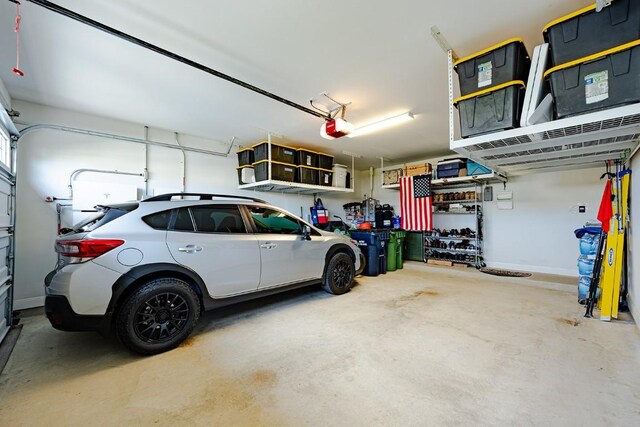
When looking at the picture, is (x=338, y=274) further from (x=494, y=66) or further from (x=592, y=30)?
(x=592, y=30)

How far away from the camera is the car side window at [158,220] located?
2.59m

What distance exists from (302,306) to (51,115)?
4.77 m

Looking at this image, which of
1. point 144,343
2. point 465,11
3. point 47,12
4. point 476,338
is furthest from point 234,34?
point 476,338

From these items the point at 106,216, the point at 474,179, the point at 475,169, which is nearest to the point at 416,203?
the point at 474,179

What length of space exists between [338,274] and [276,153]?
8.93 ft

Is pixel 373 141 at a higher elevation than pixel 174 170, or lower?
higher

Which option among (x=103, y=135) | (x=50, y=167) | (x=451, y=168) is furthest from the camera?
(x=451, y=168)

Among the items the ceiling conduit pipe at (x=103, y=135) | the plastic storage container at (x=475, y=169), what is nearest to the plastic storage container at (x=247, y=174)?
the ceiling conduit pipe at (x=103, y=135)

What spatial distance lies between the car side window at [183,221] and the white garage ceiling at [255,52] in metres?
1.64

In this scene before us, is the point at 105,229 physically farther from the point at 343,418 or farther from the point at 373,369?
the point at 373,369

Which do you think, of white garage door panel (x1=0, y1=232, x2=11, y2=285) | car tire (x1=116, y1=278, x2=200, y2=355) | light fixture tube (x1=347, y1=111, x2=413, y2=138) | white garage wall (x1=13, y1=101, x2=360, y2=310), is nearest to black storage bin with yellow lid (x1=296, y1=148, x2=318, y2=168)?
light fixture tube (x1=347, y1=111, x2=413, y2=138)

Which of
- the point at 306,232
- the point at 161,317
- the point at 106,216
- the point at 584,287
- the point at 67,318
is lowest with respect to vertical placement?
the point at 584,287

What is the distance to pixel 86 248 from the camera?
2229mm

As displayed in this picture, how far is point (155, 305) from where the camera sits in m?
2.50
